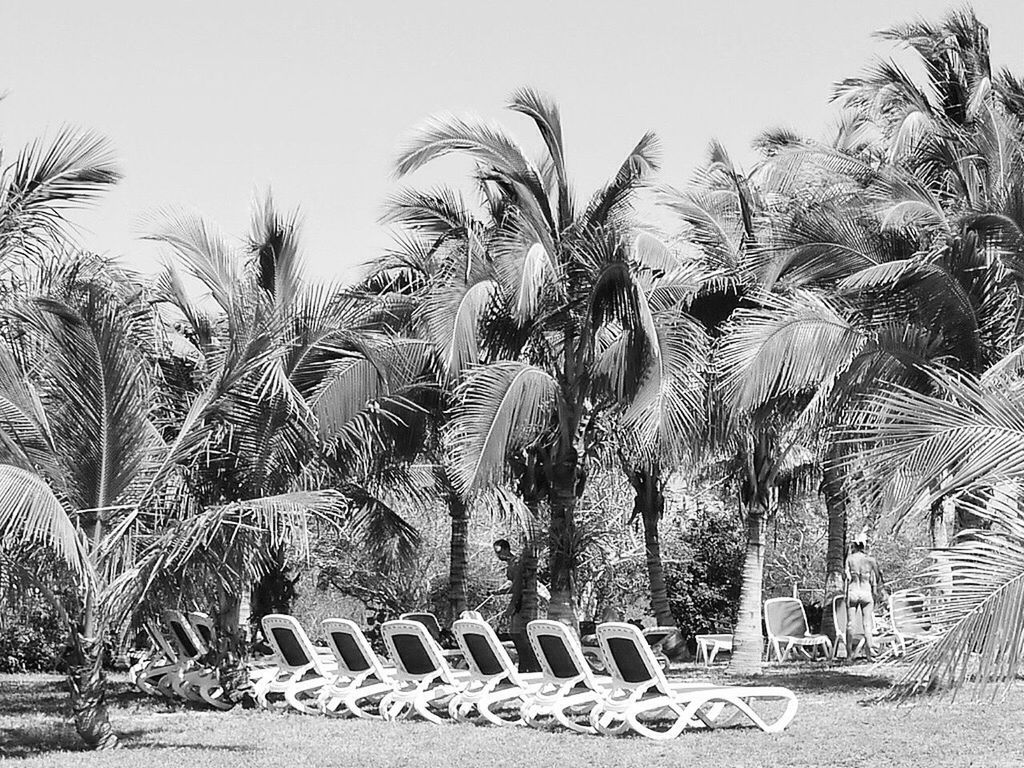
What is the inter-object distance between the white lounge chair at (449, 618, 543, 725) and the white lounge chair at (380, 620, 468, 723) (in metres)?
0.16

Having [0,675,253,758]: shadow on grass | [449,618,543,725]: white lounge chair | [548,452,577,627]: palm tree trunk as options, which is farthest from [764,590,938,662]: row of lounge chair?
[0,675,253,758]: shadow on grass

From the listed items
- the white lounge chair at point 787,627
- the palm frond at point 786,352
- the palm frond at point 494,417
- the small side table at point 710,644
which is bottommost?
the small side table at point 710,644

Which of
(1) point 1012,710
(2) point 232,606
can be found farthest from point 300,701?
(1) point 1012,710

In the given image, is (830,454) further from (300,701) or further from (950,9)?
(300,701)

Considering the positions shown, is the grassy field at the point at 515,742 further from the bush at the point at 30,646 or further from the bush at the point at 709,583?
the bush at the point at 709,583

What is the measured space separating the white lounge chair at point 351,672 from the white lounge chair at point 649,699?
8.15 feet

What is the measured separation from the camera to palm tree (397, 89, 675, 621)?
13484 millimetres

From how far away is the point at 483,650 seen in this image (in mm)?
11750

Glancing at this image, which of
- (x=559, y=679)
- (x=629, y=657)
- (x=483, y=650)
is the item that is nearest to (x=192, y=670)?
(x=483, y=650)

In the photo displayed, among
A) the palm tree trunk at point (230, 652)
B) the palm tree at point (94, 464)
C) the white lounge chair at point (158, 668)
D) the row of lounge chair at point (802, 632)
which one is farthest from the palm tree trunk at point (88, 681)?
the row of lounge chair at point (802, 632)

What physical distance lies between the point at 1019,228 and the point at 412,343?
20.5 feet

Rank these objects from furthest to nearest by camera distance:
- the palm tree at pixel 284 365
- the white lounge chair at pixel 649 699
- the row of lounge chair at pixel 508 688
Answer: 1. the palm tree at pixel 284 365
2. the row of lounge chair at pixel 508 688
3. the white lounge chair at pixel 649 699

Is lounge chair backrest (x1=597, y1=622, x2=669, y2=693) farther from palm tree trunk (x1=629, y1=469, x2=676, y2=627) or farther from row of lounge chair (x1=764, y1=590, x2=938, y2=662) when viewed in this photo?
palm tree trunk (x1=629, y1=469, x2=676, y2=627)

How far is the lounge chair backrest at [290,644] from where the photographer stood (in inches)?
514
